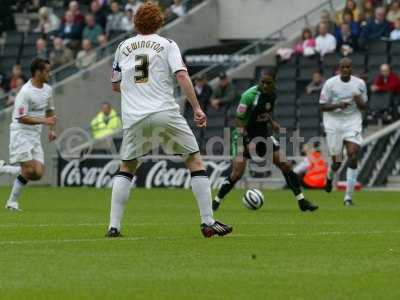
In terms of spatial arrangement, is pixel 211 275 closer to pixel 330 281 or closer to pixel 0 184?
pixel 330 281

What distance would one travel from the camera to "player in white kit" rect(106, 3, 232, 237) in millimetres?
13539

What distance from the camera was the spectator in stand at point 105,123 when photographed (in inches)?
1331

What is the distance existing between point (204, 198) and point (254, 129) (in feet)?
25.1

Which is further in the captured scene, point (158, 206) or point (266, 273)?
point (158, 206)

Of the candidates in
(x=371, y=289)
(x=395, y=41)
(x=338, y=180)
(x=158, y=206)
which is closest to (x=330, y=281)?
(x=371, y=289)

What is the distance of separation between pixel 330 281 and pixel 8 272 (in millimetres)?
2477

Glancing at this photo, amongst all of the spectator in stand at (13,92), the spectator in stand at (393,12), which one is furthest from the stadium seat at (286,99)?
the spectator in stand at (13,92)

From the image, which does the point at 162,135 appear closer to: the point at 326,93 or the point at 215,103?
the point at 326,93

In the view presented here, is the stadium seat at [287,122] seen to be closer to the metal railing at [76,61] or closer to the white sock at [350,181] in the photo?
the metal railing at [76,61]

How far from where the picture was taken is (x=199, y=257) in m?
11.6

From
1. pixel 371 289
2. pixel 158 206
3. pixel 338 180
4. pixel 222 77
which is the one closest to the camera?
pixel 371 289

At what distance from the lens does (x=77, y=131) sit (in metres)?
34.8

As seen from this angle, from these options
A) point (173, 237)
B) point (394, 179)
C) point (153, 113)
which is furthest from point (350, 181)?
point (153, 113)

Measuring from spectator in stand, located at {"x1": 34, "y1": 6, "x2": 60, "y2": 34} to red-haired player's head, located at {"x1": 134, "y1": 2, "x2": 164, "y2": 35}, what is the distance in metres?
25.3
